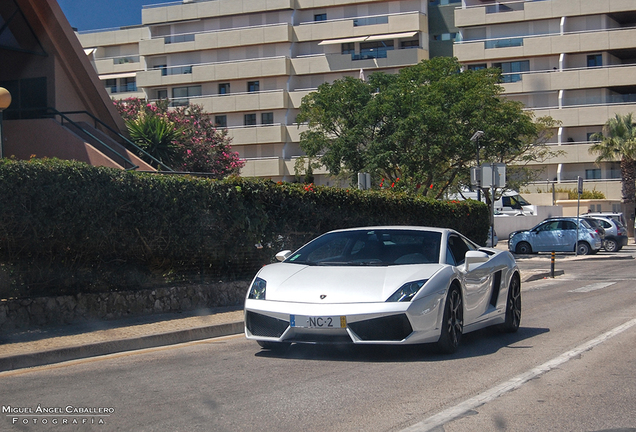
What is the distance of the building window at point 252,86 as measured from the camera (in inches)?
2655

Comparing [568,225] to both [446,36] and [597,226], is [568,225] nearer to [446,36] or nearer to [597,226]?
[597,226]

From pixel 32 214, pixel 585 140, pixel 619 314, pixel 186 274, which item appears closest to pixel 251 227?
pixel 186 274

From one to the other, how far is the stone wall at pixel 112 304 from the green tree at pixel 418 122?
1963 cm

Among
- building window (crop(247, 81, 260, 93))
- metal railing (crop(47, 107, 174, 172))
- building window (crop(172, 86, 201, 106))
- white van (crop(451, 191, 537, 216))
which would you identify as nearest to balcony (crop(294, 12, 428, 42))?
building window (crop(247, 81, 260, 93))

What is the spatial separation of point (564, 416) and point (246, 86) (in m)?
64.2

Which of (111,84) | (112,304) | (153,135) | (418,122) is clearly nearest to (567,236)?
(418,122)

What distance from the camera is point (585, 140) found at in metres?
61.7

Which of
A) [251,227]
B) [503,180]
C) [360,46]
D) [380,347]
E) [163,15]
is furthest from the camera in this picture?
[163,15]

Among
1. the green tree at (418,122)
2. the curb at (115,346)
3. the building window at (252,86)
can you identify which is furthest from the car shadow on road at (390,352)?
the building window at (252,86)

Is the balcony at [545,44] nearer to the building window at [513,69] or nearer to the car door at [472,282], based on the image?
the building window at [513,69]

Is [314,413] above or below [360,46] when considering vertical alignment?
below

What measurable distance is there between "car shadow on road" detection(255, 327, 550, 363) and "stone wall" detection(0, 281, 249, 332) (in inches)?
127

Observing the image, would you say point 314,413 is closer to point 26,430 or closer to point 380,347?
point 26,430

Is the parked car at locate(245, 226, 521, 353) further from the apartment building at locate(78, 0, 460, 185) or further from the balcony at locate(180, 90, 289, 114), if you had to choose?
the balcony at locate(180, 90, 289, 114)
